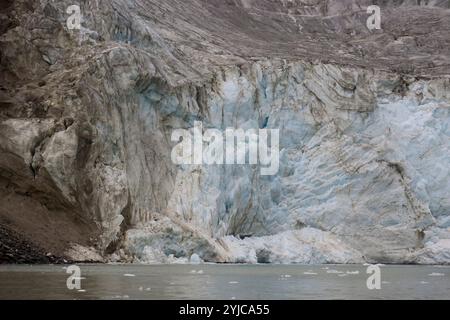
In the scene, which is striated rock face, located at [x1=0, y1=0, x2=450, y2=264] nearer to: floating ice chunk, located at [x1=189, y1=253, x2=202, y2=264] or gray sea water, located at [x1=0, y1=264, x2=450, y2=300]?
floating ice chunk, located at [x1=189, y1=253, x2=202, y2=264]

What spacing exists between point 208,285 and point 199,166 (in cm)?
1484

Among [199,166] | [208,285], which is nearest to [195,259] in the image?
[199,166]

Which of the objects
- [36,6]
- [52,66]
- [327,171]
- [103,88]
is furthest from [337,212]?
[36,6]

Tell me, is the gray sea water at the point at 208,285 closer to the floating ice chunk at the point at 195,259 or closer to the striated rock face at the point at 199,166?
the floating ice chunk at the point at 195,259

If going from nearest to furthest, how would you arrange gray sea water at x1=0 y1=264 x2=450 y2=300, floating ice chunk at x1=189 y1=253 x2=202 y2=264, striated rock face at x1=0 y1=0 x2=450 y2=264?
gray sea water at x1=0 y1=264 x2=450 y2=300 → floating ice chunk at x1=189 y1=253 x2=202 y2=264 → striated rock face at x1=0 y1=0 x2=450 y2=264

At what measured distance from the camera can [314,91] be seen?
1465 inches

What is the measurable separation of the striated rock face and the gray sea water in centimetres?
740

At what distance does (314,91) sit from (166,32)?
8194mm

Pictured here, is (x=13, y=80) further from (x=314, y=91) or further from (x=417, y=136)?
(x=417, y=136)

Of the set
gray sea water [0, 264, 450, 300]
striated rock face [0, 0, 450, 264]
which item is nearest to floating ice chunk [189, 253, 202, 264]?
Result: striated rock face [0, 0, 450, 264]

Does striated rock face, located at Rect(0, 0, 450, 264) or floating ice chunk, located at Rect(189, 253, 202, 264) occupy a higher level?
striated rock face, located at Rect(0, 0, 450, 264)

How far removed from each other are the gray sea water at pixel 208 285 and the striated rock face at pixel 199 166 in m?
7.40

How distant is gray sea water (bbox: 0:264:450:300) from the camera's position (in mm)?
14773

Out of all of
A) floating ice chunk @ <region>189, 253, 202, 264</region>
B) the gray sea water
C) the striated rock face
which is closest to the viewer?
the gray sea water
